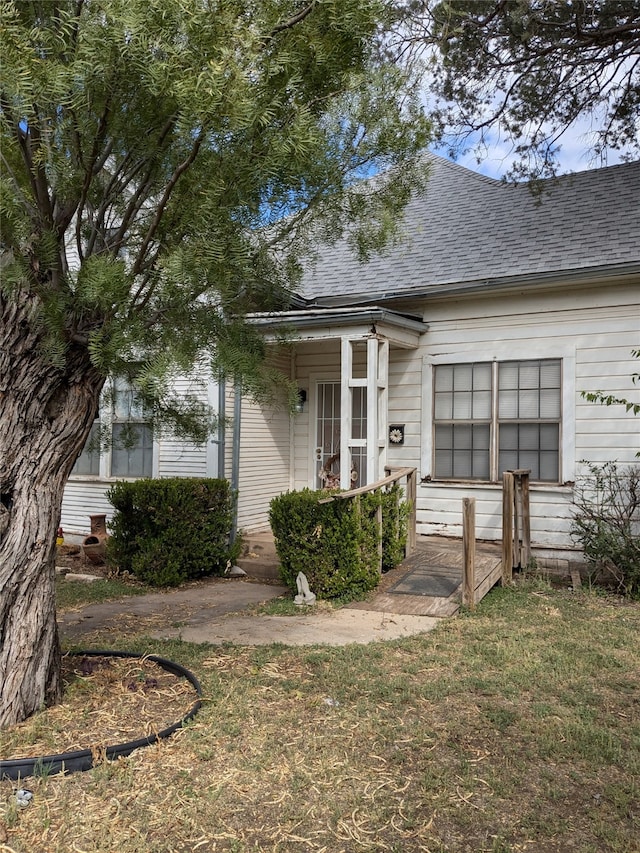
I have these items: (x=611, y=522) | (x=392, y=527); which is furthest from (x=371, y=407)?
(x=611, y=522)

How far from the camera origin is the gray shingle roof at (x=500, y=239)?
8.45m

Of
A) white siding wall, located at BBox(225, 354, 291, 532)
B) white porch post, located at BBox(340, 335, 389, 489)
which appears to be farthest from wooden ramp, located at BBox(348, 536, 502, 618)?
white siding wall, located at BBox(225, 354, 291, 532)

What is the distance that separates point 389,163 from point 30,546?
3.27m

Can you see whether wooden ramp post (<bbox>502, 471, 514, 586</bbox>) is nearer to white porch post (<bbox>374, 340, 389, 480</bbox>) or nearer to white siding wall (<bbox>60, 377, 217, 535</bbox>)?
white porch post (<bbox>374, 340, 389, 480</bbox>)

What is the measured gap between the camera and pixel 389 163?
4.57 m

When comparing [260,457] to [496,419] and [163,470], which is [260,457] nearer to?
[163,470]

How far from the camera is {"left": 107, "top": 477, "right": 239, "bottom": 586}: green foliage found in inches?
321

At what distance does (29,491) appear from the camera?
3.95 metres

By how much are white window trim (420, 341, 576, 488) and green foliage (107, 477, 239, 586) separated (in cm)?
272

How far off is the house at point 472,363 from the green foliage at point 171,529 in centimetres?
80

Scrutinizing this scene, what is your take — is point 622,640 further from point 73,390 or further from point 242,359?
point 73,390

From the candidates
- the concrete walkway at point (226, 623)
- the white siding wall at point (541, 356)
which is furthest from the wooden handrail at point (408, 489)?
the concrete walkway at point (226, 623)

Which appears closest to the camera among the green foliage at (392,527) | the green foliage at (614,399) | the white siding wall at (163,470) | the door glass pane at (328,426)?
the green foliage at (614,399)

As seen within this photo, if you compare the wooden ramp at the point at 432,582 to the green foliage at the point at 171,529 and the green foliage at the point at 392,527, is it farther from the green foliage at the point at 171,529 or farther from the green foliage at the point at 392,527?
the green foliage at the point at 171,529
